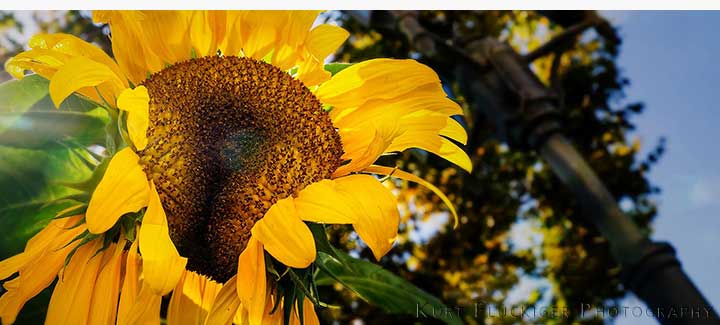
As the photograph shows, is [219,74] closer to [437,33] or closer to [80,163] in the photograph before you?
[80,163]

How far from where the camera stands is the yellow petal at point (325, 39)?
463 millimetres

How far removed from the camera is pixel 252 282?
38 centimetres

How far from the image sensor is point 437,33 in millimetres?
1610

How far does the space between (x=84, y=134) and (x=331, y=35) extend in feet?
0.60

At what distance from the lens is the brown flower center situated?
0.39 meters

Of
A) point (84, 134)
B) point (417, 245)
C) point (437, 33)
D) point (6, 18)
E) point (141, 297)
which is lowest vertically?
point (141, 297)

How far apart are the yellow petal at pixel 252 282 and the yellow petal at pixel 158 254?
3 cm

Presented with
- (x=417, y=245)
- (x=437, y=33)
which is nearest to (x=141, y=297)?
(x=417, y=245)


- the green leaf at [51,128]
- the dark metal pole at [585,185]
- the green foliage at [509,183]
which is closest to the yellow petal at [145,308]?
the green leaf at [51,128]

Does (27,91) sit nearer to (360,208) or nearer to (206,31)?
(206,31)

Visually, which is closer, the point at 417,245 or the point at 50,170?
the point at 50,170
